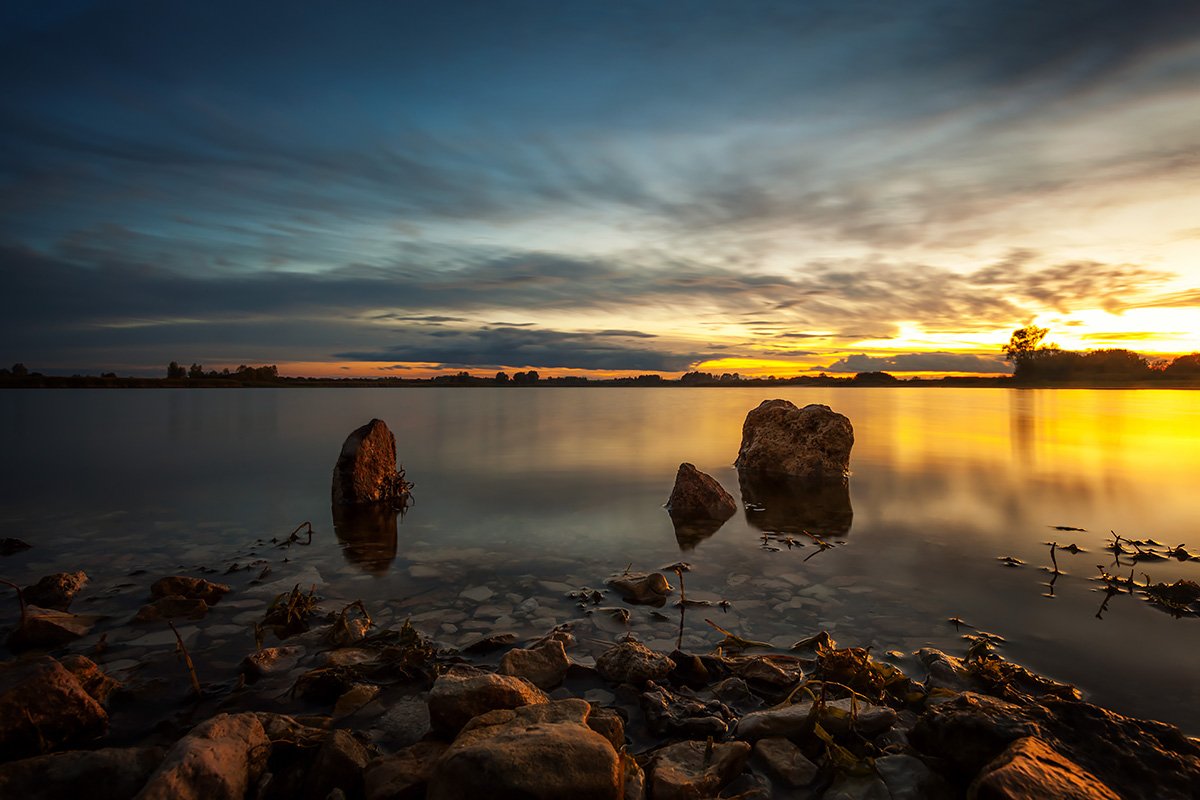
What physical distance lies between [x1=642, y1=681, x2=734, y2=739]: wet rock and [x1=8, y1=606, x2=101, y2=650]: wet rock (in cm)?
580

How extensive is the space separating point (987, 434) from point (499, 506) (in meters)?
28.6

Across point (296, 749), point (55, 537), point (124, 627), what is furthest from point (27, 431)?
point (296, 749)

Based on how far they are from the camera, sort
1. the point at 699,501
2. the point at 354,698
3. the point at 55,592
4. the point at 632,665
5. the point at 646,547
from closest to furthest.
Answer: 1. the point at 354,698
2. the point at 632,665
3. the point at 55,592
4. the point at 646,547
5. the point at 699,501

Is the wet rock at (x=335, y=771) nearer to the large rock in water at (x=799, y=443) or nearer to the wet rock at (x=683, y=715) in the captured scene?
the wet rock at (x=683, y=715)

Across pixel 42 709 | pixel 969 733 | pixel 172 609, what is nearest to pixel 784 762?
pixel 969 733

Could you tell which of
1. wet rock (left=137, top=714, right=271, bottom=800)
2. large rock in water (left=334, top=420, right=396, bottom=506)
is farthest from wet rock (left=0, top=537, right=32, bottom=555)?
wet rock (left=137, top=714, right=271, bottom=800)

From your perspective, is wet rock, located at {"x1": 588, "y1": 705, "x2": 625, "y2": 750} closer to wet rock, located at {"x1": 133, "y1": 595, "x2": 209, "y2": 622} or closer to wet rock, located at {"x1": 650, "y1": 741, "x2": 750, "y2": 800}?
wet rock, located at {"x1": 650, "y1": 741, "x2": 750, "y2": 800}

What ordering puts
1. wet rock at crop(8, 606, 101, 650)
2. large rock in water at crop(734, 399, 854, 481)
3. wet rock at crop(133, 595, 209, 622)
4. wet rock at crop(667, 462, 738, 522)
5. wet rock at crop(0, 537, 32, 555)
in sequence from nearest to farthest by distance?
wet rock at crop(8, 606, 101, 650), wet rock at crop(133, 595, 209, 622), wet rock at crop(0, 537, 32, 555), wet rock at crop(667, 462, 738, 522), large rock in water at crop(734, 399, 854, 481)

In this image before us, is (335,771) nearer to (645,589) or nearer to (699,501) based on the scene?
(645,589)

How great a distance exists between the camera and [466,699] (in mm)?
3861

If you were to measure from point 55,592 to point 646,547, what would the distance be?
7654mm

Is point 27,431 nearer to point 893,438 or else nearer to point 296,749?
point 296,749

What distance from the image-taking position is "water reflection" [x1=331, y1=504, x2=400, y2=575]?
346 inches

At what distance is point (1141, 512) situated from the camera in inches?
483
